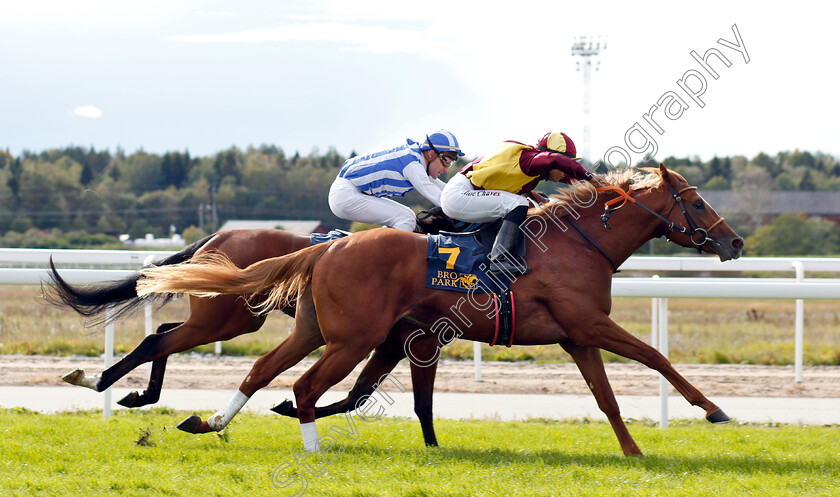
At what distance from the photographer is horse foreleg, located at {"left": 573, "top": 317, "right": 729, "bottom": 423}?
4430 mm

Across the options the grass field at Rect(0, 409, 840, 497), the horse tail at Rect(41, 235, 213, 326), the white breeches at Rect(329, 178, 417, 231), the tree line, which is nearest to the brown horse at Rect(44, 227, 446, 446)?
the horse tail at Rect(41, 235, 213, 326)

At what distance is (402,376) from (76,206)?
41.6 m

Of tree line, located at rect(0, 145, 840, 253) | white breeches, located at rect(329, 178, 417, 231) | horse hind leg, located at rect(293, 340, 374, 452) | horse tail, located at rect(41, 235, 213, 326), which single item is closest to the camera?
horse hind leg, located at rect(293, 340, 374, 452)

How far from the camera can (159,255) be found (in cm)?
700

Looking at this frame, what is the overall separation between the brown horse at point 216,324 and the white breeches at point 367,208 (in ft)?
0.45

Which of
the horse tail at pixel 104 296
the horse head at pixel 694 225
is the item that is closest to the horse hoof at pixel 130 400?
the horse tail at pixel 104 296

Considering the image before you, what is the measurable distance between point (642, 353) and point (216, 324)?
8.46 feet

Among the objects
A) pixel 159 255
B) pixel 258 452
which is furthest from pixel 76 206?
pixel 258 452

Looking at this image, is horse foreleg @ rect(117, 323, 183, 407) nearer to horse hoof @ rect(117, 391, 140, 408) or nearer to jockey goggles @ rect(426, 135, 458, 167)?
horse hoof @ rect(117, 391, 140, 408)

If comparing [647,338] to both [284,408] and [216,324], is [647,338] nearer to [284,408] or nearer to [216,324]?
[284,408]

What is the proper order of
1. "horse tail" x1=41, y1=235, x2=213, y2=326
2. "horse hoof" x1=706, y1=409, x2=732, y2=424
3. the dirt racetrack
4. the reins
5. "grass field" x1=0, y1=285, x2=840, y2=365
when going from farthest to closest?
1. "grass field" x1=0, y1=285, x2=840, y2=365
2. the dirt racetrack
3. "horse tail" x1=41, y1=235, x2=213, y2=326
4. the reins
5. "horse hoof" x1=706, y1=409, x2=732, y2=424

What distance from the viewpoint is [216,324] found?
17.3 ft

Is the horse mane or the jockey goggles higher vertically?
the jockey goggles

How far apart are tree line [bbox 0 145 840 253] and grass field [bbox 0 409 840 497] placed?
1307 inches
